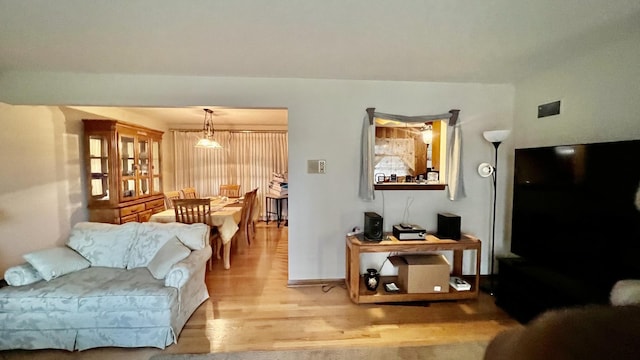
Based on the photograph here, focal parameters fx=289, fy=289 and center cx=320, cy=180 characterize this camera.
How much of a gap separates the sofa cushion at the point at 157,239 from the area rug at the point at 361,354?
35.6 inches

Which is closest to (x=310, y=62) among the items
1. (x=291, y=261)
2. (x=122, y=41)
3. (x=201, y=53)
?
(x=201, y=53)

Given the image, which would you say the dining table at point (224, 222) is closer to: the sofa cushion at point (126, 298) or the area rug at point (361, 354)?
the sofa cushion at point (126, 298)

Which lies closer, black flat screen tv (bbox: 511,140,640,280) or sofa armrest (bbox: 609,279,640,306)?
sofa armrest (bbox: 609,279,640,306)

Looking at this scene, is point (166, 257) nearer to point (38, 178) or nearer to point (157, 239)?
point (157, 239)

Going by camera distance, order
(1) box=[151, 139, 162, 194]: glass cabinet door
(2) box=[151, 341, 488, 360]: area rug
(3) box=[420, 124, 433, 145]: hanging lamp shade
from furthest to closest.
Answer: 1. (1) box=[151, 139, 162, 194]: glass cabinet door
2. (3) box=[420, 124, 433, 145]: hanging lamp shade
3. (2) box=[151, 341, 488, 360]: area rug

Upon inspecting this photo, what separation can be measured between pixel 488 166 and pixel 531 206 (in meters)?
0.70

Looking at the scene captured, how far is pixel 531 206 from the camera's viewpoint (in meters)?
2.54

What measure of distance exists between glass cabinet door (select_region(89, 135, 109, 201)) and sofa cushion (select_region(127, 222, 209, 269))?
1.90m

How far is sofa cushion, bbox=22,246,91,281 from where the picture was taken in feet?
7.46

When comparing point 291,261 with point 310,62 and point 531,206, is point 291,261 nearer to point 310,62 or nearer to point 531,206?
point 310,62

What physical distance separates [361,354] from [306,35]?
2332 millimetres

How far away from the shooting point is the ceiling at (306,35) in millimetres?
1736

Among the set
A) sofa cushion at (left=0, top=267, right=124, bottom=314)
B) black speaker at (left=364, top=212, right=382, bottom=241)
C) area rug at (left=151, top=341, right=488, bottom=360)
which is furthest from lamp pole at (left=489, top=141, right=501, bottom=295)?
sofa cushion at (left=0, top=267, right=124, bottom=314)

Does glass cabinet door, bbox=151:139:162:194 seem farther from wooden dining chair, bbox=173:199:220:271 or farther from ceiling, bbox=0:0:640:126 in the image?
ceiling, bbox=0:0:640:126
